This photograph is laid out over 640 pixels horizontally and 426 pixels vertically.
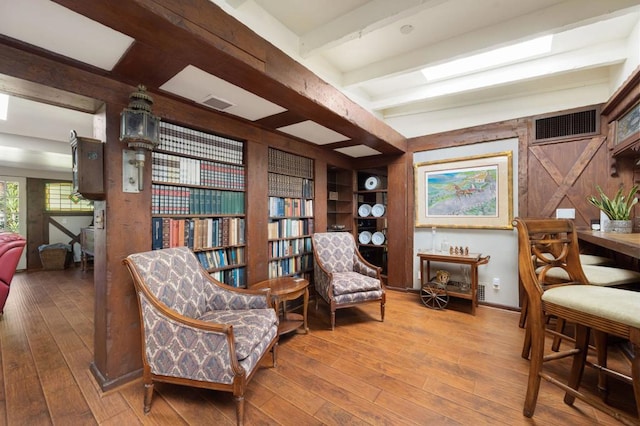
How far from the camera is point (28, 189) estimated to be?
581 centimetres

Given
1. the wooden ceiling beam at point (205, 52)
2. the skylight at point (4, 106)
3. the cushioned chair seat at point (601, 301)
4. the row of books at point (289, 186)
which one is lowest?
the cushioned chair seat at point (601, 301)

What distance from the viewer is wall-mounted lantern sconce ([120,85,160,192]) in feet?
5.57

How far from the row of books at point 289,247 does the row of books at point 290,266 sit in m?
0.08

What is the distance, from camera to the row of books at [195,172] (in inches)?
85.0

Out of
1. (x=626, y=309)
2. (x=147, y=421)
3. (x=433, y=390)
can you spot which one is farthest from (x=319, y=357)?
(x=626, y=309)

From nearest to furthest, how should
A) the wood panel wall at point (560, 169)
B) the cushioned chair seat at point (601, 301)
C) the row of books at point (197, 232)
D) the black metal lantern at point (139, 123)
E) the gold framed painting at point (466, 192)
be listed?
the cushioned chair seat at point (601, 301) → the black metal lantern at point (139, 123) → the row of books at point (197, 232) → the wood panel wall at point (560, 169) → the gold framed painting at point (466, 192)

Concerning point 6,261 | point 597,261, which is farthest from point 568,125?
point 6,261

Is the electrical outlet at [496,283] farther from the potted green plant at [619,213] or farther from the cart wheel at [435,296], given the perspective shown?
the potted green plant at [619,213]

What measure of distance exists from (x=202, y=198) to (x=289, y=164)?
1278 millimetres

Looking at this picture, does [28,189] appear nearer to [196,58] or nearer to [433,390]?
[196,58]

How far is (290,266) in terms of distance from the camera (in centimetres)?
339

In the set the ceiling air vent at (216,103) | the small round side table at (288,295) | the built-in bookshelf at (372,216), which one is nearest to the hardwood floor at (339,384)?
the small round side table at (288,295)

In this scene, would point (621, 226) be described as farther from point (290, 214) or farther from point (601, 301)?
point (290, 214)

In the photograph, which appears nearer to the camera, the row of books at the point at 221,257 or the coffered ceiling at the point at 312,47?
the coffered ceiling at the point at 312,47
